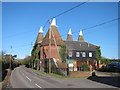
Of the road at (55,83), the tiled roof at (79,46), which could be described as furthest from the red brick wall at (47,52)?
the road at (55,83)

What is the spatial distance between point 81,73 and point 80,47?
68.8ft

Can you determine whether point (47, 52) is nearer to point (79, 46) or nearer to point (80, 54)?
point (79, 46)

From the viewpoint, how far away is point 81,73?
2845cm

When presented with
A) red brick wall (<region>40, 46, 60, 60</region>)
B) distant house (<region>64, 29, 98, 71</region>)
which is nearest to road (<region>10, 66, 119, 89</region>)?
distant house (<region>64, 29, 98, 71</region>)

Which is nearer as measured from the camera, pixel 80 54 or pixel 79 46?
pixel 80 54

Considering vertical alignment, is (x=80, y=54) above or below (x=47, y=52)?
below

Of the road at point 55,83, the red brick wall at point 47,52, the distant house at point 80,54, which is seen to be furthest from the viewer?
the red brick wall at point 47,52

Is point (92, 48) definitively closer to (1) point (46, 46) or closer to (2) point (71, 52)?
(2) point (71, 52)

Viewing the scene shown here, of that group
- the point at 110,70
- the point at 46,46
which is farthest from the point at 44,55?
the point at 110,70

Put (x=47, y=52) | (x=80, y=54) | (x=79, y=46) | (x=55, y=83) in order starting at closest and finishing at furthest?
(x=55, y=83) < (x=80, y=54) < (x=79, y=46) < (x=47, y=52)

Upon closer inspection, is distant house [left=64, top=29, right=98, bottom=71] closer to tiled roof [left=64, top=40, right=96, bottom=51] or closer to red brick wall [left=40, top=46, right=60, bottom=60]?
tiled roof [left=64, top=40, right=96, bottom=51]

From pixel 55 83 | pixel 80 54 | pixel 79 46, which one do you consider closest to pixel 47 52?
pixel 79 46

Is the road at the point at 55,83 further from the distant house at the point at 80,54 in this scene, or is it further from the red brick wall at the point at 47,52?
the red brick wall at the point at 47,52

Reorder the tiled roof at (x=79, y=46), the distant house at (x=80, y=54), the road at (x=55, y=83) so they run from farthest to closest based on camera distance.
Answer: the tiled roof at (x=79, y=46)
the distant house at (x=80, y=54)
the road at (x=55, y=83)
